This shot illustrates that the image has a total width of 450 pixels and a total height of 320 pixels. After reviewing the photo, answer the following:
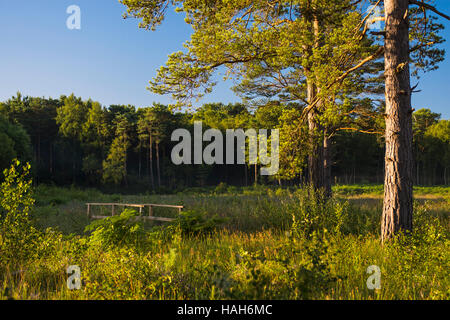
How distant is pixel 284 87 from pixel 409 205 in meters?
7.08

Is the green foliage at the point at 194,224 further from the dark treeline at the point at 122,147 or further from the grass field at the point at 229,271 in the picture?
the dark treeline at the point at 122,147

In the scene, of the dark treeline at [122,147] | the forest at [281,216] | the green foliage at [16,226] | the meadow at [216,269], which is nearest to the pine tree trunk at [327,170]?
the forest at [281,216]

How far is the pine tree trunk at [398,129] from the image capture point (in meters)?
5.14

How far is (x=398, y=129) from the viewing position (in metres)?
5.15

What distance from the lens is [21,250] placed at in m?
3.81

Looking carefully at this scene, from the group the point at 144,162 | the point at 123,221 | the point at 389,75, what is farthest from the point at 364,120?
the point at 144,162

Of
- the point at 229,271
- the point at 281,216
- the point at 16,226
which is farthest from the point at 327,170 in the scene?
the point at 16,226

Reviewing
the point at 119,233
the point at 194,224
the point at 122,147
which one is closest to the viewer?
the point at 119,233

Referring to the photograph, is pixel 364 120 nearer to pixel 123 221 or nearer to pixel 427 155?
pixel 123 221

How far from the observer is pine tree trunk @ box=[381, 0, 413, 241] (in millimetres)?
5137
